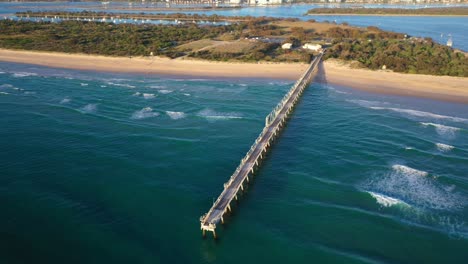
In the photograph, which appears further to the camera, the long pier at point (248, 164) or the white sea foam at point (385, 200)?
the white sea foam at point (385, 200)

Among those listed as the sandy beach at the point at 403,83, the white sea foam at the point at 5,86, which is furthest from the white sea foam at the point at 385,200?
the white sea foam at the point at 5,86

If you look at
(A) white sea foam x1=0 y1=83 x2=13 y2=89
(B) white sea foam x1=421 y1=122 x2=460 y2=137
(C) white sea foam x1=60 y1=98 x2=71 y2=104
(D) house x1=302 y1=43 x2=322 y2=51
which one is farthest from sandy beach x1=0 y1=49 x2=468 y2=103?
(C) white sea foam x1=60 y1=98 x2=71 y2=104

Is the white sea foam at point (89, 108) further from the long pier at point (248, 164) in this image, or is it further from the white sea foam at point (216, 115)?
the long pier at point (248, 164)

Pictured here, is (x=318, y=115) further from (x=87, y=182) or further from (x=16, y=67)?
(x=16, y=67)

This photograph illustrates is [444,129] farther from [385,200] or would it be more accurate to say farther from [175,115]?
[175,115]

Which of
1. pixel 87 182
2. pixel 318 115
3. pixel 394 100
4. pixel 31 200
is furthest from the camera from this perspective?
pixel 394 100

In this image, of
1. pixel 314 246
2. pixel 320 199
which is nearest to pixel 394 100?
pixel 320 199
